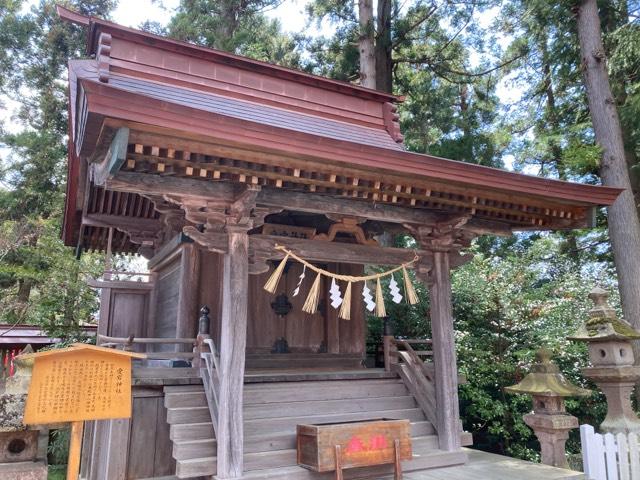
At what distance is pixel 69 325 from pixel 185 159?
26.5 feet

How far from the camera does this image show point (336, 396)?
6531 mm

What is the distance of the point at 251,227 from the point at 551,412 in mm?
4352

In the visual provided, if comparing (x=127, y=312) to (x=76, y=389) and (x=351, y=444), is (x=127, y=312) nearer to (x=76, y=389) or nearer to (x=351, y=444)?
(x=351, y=444)

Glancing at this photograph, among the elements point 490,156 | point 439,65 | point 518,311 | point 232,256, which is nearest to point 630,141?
point 490,156

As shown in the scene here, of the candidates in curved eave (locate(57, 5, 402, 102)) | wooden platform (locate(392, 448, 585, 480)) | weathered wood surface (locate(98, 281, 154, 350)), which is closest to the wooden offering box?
wooden platform (locate(392, 448, 585, 480))

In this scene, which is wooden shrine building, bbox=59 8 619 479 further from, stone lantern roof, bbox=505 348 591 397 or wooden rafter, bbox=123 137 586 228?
stone lantern roof, bbox=505 348 591 397

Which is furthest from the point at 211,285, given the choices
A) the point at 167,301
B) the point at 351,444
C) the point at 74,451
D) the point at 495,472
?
the point at 495,472

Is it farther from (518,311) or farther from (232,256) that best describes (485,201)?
(518,311)

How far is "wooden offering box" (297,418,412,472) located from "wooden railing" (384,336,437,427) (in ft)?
4.35

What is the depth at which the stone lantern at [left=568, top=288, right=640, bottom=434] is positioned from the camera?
5.78m

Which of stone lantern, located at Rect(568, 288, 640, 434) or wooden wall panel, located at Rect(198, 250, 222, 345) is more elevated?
wooden wall panel, located at Rect(198, 250, 222, 345)

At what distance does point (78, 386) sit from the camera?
320 cm

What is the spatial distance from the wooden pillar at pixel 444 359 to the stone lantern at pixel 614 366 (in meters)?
1.65

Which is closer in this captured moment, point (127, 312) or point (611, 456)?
point (611, 456)
